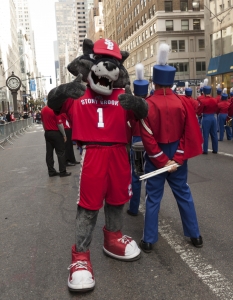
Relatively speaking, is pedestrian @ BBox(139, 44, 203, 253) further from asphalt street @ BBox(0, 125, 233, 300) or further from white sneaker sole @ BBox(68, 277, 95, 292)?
white sneaker sole @ BBox(68, 277, 95, 292)

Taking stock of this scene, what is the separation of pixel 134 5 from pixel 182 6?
11952mm

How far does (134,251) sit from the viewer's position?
3.38 meters

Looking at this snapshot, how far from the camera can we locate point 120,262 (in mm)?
3354

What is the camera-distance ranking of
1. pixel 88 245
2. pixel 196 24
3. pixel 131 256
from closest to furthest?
pixel 88 245 < pixel 131 256 < pixel 196 24

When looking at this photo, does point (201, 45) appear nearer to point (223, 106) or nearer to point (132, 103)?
point (223, 106)

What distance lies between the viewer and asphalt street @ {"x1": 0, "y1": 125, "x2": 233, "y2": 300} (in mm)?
2820

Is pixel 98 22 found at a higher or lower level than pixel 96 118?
higher

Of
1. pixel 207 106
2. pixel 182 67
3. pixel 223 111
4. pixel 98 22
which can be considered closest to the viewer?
pixel 207 106

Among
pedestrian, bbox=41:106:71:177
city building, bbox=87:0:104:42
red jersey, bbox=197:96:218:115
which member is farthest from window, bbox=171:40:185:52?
city building, bbox=87:0:104:42

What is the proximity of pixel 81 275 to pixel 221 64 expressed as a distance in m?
32.1

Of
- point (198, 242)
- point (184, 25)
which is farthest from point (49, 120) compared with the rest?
point (184, 25)

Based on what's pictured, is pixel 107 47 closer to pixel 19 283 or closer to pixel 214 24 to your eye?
pixel 19 283

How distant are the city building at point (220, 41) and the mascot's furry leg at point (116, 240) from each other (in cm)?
2906

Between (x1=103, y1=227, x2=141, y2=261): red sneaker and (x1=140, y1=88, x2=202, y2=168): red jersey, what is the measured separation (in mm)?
839
